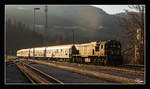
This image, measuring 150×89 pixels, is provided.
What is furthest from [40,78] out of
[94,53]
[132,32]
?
[132,32]

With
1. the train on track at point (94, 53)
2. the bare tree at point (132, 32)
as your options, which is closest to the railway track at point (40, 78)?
the train on track at point (94, 53)

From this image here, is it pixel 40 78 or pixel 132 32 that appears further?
pixel 132 32

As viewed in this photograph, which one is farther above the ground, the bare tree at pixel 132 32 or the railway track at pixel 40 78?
the bare tree at pixel 132 32

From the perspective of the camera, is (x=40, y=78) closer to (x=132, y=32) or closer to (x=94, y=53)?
(x=94, y=53)

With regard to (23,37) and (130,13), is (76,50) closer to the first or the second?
(130,13)

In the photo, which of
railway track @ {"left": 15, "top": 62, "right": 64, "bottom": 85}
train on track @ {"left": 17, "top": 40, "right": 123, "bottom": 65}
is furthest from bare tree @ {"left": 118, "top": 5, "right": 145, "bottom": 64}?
railway track @ {"left": 15, "top": 62, "right": 64, "bottom": 85}

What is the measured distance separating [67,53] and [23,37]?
37647mm

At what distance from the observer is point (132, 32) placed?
3084 centimetres

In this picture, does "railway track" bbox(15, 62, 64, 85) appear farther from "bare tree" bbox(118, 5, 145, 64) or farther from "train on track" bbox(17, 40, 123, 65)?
"bare tree" bbox(118, 5, 145, 64)

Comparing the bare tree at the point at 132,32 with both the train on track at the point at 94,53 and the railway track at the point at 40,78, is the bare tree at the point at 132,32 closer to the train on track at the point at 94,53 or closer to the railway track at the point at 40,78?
the train on track at the point at 94,53

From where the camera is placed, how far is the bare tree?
28503 mm

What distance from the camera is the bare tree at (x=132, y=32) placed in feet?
93.5

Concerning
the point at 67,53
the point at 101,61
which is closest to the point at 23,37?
the point at 67,53
